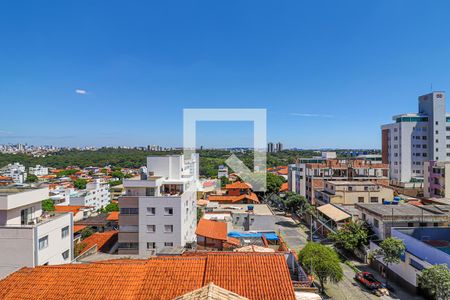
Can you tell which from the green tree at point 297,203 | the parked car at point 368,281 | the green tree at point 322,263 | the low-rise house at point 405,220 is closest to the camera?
the green tree at point 322,263

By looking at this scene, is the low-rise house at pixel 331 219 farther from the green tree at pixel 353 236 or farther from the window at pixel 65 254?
the window at pixel 65 254

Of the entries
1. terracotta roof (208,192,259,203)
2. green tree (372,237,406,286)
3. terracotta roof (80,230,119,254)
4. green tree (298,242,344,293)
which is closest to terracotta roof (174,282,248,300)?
green tree (298,242,344,293)

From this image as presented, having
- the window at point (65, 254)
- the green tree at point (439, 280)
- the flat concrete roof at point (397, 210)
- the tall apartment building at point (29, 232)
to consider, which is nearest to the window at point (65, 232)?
the tall apartment building at point (29, 232)

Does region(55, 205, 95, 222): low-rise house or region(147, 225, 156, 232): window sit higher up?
region(147, 225, 156, 232): window

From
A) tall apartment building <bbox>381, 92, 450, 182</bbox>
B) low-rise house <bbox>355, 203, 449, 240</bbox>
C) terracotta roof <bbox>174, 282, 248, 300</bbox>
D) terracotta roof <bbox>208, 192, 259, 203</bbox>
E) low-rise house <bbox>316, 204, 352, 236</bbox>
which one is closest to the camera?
terracotta roof <bbox>174, 282, 248, 300</bbox>

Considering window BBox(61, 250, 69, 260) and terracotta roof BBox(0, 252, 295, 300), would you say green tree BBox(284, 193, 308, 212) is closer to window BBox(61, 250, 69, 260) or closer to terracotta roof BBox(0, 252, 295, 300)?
window BBox(61, 250, 69, 260)

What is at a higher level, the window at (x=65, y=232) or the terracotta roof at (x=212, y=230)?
the window at (x=65, y=232)

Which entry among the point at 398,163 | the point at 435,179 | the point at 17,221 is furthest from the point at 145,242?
the point at 398,163
